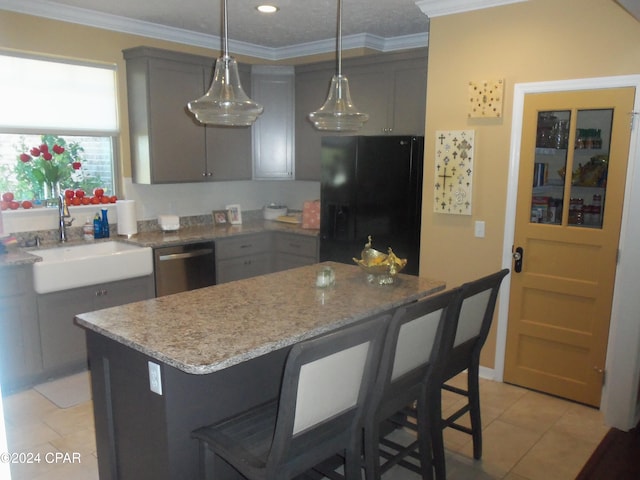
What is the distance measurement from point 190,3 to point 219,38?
1.15 metres

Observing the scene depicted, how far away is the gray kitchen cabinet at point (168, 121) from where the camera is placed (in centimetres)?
423

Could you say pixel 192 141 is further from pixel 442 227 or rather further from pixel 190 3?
pixel 442 227

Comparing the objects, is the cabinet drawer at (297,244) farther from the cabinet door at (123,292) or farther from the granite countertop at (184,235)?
the cabinet door at (123,292)

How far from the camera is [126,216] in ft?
14.1

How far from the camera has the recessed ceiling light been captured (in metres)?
3.76

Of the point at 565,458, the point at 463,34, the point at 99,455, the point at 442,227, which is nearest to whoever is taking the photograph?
the point at 99,455

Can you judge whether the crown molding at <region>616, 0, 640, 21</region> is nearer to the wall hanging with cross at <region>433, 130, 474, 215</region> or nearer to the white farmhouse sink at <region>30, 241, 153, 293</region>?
the wall hanging with cross at <region>433, 130, 474, 215</region>

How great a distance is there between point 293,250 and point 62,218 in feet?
6.54

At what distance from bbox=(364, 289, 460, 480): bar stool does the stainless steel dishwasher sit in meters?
2.53

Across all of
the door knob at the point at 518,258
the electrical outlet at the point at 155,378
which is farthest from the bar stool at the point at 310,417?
the door knob at the point at 518,258

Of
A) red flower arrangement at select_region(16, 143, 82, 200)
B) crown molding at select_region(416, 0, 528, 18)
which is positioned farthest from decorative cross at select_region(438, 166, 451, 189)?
red flower arrangement at select_region(16, 143, 82, 200)

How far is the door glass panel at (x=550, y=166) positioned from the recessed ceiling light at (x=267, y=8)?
2050mm

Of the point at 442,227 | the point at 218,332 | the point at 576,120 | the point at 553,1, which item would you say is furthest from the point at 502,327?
the point at 218,332

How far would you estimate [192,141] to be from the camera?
180 inches
